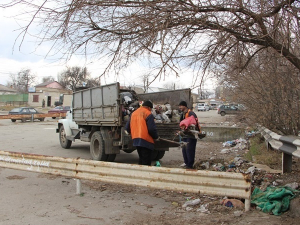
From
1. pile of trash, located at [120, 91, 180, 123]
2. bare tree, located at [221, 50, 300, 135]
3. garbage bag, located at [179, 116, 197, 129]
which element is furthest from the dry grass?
pile of trash, located at [120, 91, 180, 123]

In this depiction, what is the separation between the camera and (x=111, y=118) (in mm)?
7766

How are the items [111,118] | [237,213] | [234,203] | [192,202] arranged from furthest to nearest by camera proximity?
1. [111,118]
2. [192,202]
3. [234,203]
4. [237,213]

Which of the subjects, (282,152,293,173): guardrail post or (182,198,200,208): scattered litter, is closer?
(182,198,200,208): scattered litter

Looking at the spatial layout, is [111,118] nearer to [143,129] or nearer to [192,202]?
[143,129]

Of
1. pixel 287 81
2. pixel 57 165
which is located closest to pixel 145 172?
pixel 57 165

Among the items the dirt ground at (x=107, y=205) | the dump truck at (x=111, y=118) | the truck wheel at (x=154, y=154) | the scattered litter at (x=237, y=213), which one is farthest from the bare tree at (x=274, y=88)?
the scattered litter at (x=237, y=213)

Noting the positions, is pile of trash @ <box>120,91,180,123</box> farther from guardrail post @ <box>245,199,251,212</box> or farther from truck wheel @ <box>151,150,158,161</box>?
guardrail post @ <box>245,199,251,212</box>

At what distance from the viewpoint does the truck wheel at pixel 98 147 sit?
800 cm

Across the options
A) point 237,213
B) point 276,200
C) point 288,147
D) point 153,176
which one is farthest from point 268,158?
point 153,176

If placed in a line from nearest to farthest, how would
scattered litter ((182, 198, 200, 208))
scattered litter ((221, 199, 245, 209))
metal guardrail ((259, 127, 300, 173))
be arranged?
scattered litter ((221, 199, 245, 209))
metal guardrail ((259, 127, 300, 173))
scattered litter ((182, 198, 200, 208))

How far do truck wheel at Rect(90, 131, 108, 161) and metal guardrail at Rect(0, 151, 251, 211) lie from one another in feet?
8.06

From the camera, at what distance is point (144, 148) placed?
596 centimetres

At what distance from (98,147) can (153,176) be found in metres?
4.28

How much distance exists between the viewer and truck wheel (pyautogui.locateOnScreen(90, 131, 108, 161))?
26.2ft
